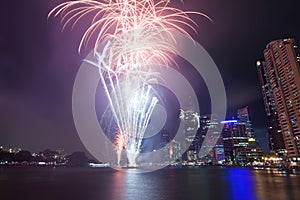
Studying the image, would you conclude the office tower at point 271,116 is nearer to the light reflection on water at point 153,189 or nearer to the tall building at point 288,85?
the tall building at point 288,85

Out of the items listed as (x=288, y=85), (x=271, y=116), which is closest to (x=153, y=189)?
(x=288, y=85)

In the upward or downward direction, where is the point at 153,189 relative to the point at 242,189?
upward

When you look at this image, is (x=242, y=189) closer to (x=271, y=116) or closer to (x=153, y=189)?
(x=153, y=189)

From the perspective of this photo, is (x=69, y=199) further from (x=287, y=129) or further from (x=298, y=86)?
(x=287, y=129)

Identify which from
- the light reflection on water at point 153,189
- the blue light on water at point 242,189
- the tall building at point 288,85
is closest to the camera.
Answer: the blue light on water at point 242,189

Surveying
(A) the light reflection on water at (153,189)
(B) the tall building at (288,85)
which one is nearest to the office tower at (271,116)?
(B) the tall building at (288,85)

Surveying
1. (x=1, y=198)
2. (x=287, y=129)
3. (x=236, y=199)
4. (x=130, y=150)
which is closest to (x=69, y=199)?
(x=1, y=198)
